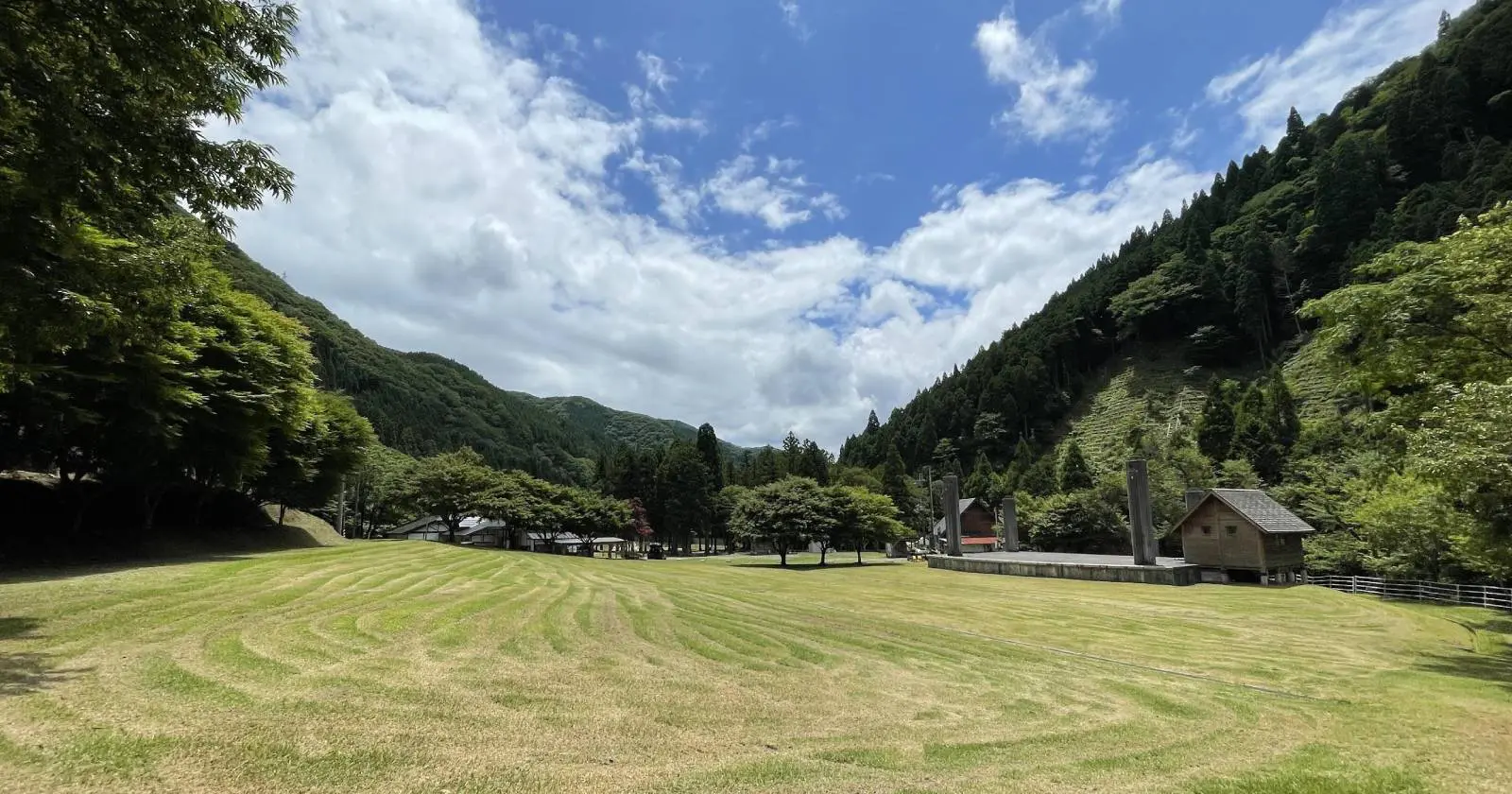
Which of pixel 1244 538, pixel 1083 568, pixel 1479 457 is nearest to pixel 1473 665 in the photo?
pixel 1479 457

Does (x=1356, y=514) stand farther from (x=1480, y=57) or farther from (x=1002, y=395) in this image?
(x=1480, y=57)

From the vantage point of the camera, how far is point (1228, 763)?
306 inches

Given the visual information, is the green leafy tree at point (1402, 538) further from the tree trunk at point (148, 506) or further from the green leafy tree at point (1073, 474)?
the tree trunk at point (148, 506)

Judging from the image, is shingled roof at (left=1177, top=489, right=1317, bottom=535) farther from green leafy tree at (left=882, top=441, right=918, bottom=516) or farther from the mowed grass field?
green leafy tree at (left=882, top=441, right=918, bottom=516)

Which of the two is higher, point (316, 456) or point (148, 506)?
point (316, 456)

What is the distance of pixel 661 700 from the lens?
9117 millimetres

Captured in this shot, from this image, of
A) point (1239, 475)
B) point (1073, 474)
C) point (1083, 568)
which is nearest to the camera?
point (1083, 568)

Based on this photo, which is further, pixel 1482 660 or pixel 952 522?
pixel 952 522

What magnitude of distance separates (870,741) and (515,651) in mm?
6425

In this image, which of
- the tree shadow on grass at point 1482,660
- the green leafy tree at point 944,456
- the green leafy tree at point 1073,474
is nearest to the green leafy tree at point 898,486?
the green leafy tree at point 944,456

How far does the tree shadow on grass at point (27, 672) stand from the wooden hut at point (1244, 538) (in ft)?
161

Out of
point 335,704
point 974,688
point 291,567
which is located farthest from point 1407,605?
point 291,567

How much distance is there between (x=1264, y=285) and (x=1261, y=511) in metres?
86.1

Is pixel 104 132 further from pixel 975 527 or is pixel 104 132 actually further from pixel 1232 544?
pixel 975 527
